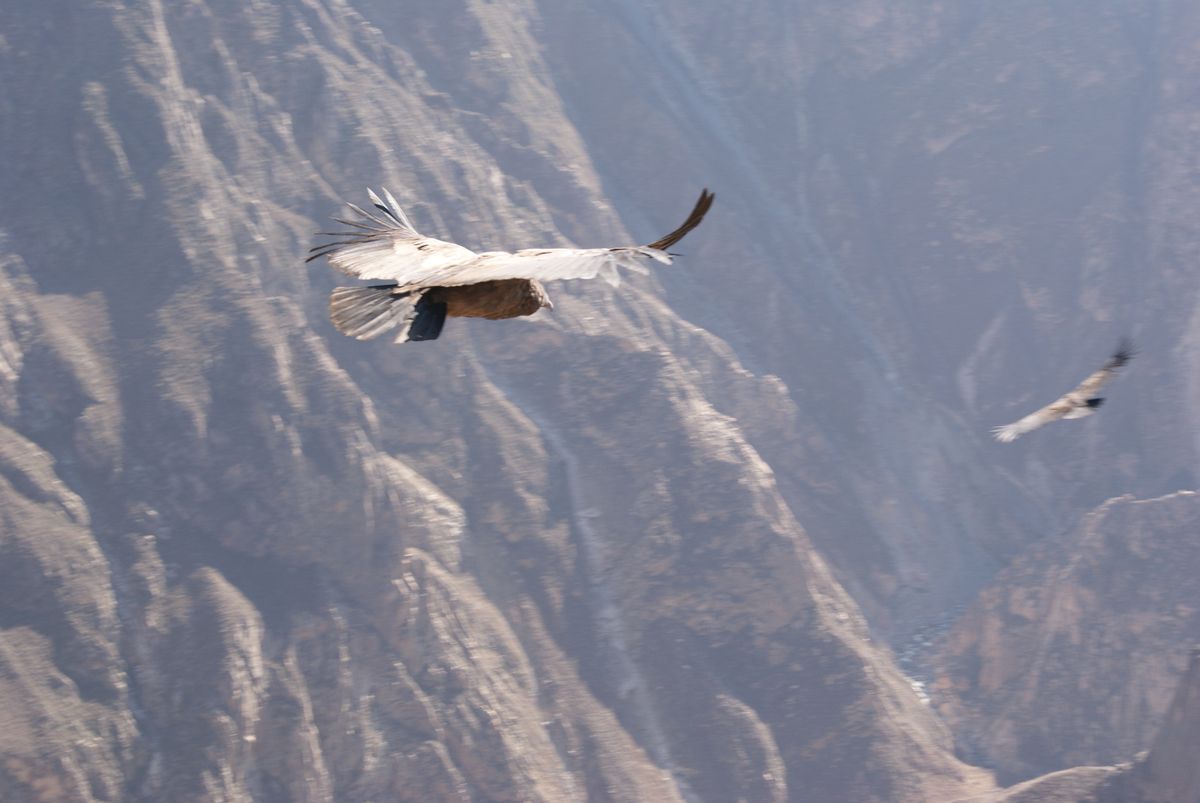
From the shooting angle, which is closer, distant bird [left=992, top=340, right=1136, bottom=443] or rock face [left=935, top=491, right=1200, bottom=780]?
distant bird [left=992, top=340, right=1136, bottom=443]

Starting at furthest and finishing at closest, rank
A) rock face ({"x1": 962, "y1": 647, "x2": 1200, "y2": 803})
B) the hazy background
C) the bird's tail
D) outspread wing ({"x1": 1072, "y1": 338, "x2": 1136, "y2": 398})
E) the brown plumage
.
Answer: the hazy background < rock face ({"x1": 962, "y1": 647, "x2": 1200, "y2": 803}) < outspread wing ({"x1": 1072, "y1": 338, "x2": 1136, "y2": 398}) < the brown plumage < the bird's tail

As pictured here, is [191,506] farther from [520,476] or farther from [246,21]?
[246,21]

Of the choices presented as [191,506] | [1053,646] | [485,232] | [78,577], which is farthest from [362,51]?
[1053,646]

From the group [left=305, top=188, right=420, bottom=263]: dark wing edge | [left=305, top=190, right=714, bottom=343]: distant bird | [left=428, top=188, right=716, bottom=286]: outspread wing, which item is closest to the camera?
[left=428, top=188, right=716, bottom=286]: outspread wing

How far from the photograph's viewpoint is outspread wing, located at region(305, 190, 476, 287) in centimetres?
829

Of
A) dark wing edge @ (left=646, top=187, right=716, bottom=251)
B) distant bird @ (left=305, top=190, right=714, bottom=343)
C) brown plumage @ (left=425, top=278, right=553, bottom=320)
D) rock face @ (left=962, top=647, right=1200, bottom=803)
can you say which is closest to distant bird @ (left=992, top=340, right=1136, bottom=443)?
brown plumage @ (left=425, top=278, right=553, bottom=320)

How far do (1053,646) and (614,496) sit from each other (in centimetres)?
1847

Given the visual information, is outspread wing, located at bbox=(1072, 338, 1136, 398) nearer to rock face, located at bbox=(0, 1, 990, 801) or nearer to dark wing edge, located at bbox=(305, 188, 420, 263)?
dark wing edge, located at bbox=(305, 188, 420, 263)

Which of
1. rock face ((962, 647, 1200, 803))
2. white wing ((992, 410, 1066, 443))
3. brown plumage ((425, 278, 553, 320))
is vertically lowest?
rock face ((962, 647, 1200, 803))

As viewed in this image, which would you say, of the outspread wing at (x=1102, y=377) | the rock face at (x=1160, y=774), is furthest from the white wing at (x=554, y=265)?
the rock face at (x=1160, y=774)

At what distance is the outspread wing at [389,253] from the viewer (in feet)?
27.2

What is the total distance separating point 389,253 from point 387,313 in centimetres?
112

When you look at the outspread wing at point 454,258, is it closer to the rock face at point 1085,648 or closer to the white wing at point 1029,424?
the white wing at point 1029,424

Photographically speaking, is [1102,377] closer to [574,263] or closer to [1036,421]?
[1036,421]
